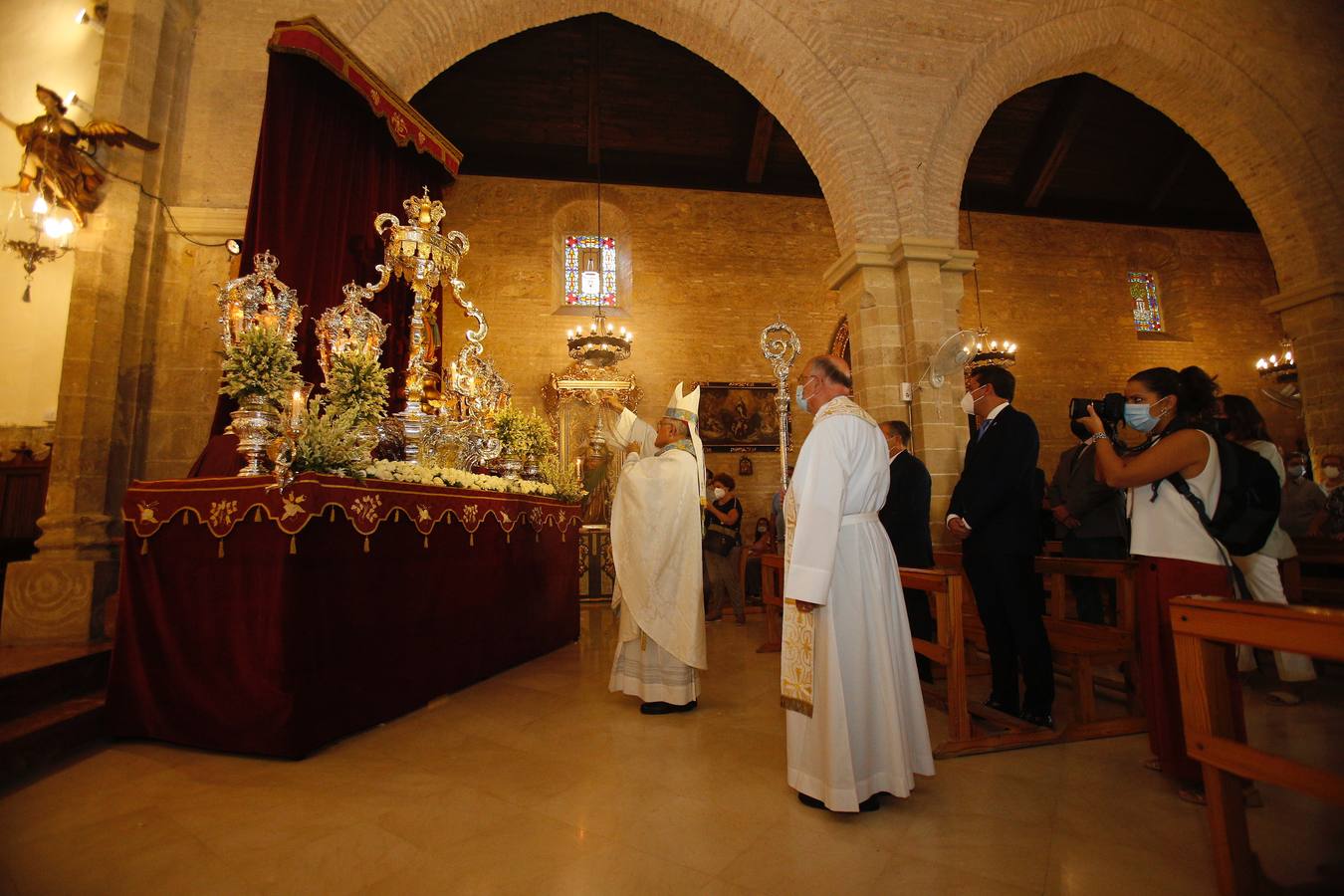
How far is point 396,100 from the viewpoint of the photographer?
550 centimetres

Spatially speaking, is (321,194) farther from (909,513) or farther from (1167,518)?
(1167,518)

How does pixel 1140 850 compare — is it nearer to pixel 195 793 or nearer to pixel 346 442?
pixel 195 793

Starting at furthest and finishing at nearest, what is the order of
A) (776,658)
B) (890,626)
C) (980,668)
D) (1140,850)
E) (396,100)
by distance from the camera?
(396,100)
(776,658)
(980,668)
(890,626)
(1140,850)

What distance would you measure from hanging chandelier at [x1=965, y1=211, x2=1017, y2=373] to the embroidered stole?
24.7 feet

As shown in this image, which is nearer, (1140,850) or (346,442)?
(1140,850)

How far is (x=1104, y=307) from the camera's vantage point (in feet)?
39.4

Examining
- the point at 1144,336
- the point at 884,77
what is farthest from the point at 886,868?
the point at 1144,336

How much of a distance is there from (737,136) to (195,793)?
1103cm

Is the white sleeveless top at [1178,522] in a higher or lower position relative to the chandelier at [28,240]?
lower

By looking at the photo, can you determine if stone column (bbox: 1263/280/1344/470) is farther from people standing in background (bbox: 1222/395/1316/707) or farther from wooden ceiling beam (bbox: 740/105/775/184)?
wooden ceiling beam (bbox: 740/105/775/184)

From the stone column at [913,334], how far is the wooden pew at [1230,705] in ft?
13.2

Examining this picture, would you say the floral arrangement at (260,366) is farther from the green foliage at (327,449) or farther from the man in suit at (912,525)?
the man in suit at (912,525)

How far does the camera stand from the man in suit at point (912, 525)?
3.93 meters

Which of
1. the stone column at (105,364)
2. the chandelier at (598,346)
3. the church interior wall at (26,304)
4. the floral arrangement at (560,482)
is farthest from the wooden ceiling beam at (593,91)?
the floral arrangement at (560,482)
